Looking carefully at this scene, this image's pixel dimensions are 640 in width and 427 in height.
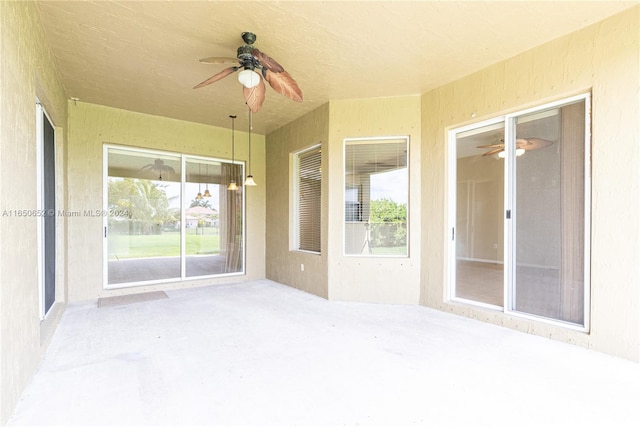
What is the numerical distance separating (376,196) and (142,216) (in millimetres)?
3827

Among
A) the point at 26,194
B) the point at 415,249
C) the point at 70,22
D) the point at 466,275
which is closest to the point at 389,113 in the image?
the point at 415,249

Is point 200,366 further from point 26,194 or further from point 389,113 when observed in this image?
point 389,113

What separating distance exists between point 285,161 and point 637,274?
189 inches

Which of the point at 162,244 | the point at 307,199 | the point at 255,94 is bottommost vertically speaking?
the point at 162,244

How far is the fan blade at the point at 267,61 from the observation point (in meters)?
2.62

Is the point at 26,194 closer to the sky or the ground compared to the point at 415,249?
closer to the sky

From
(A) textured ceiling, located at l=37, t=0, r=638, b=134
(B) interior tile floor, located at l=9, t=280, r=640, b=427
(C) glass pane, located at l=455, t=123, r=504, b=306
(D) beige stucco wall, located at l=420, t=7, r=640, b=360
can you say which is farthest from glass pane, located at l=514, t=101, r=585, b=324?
(A) textured ceiling, located at l=37, t=0, r=638, b=134

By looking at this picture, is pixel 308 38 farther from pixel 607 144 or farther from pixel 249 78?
pixel 607 144

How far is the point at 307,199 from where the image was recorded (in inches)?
211

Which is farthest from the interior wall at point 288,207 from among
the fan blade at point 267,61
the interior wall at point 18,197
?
the interior wall at point 18,197

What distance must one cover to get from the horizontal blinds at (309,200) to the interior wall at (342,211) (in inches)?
18.7

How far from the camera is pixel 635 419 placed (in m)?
1.85

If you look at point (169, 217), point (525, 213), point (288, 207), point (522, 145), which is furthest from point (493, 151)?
point (169, 217)

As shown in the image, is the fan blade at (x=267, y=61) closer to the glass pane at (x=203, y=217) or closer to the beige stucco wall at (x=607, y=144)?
the beige stucco wall at (x=607, y=144)
